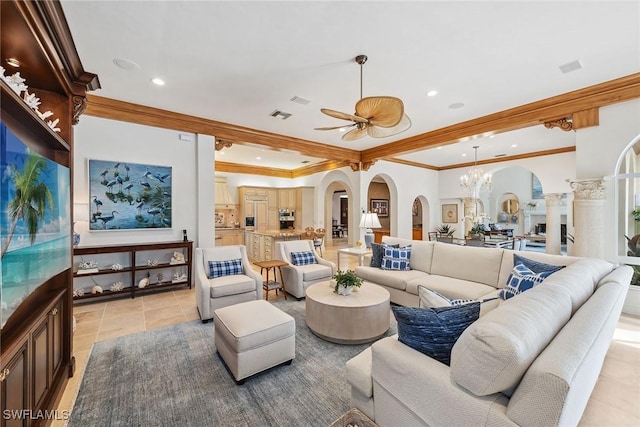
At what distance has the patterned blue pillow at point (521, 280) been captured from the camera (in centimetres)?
257

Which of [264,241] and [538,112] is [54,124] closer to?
[264,241]

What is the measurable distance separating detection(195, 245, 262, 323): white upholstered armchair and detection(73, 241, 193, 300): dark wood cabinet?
1099 mm

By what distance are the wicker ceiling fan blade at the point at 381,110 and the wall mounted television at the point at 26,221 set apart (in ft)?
Result: 8.11

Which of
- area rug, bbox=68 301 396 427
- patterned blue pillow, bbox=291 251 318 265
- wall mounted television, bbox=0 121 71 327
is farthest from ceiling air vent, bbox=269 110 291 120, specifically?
area rug, bbox=68 301 396 427

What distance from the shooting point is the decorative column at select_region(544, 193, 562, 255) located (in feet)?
22.9

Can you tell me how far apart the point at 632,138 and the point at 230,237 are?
8.83 meters

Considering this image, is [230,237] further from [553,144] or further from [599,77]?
[553,144]

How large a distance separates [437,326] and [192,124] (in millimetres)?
4899

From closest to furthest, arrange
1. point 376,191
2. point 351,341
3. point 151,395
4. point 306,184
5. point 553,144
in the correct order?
point 151,395
point 351,341
point 553,144
point 306,184
point 376,191

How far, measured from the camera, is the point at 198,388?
2150mm

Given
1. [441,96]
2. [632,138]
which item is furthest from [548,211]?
[441,96]

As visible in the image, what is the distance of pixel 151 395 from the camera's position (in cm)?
208

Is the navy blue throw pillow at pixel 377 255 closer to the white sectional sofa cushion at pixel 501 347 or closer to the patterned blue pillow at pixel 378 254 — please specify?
the patterned blue pillow at pixel 378 254

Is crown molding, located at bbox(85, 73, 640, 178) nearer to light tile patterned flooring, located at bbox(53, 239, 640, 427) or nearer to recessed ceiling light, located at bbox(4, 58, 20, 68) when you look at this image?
recessed ceiling light, located at bbox(4, 58, 20, 68)
